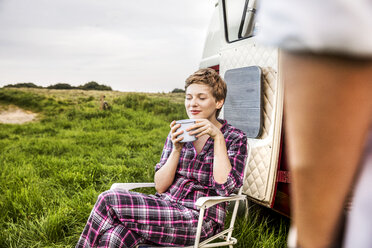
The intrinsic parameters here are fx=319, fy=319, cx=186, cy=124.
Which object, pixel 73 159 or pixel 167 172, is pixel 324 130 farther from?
pixel 73 159

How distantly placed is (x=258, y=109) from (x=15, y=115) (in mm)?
9820

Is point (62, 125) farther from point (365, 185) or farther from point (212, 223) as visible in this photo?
point (365, 185)

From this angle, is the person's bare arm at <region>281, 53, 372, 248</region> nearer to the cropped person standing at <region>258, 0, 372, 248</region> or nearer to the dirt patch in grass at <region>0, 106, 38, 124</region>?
the cropped person standing at <region>258, 0, 372, 248</region>

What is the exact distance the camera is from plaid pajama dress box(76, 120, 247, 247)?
70.9 inches

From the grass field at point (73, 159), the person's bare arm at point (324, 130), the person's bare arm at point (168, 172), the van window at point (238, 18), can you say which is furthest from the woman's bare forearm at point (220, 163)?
the person's bare arm at point (324, 130)

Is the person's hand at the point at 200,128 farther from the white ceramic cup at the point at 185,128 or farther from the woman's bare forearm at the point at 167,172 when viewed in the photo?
the woman's bare forearm at the point at 167,172

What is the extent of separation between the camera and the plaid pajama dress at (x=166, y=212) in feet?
5.91

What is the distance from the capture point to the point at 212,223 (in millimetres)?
2033

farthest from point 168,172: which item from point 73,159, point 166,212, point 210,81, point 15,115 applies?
point 15,115

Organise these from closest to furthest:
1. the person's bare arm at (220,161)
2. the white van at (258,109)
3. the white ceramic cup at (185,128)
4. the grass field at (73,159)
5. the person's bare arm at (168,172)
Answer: the white ceramic cup at (185,128) < the person's bare arm at (220,161) < the person's bare arm at (168,172) < the white van at (258,109) < the grass field at (73,159)

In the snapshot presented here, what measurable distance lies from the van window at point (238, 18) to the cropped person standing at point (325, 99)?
2.80 meters

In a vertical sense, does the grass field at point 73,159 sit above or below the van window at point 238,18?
below

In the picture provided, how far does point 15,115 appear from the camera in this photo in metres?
10.2

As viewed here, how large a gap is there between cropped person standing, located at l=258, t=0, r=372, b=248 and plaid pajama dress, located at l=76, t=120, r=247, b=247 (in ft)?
5.32
